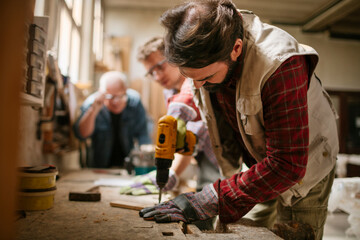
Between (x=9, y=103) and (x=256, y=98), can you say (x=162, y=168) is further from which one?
(x=9, y=103)

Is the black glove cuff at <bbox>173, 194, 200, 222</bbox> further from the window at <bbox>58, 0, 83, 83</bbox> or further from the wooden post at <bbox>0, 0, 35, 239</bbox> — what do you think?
the window at <bbox>58, 0, 83, 83</bbox>

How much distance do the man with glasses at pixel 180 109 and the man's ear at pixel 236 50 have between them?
480 millimetres

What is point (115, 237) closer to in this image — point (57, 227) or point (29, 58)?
point (57, 227)

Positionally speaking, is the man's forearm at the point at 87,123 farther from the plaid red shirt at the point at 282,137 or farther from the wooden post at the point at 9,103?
the wooden post at the point at 9,103

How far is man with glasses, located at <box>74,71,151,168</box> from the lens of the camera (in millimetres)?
3020

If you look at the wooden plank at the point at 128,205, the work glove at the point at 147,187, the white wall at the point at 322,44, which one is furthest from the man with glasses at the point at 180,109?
the white wall at the point at 322,44

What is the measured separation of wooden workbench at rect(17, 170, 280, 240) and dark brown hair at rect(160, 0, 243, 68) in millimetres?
617

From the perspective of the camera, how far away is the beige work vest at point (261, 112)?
1.04 m

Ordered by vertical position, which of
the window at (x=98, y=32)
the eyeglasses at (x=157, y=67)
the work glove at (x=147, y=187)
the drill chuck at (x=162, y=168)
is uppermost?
the window at (x=98, y=32)

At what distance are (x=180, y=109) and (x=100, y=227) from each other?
0.76 meters

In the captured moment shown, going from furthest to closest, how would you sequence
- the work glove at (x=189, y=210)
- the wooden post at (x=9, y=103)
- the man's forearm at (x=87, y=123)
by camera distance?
1. the man's forearm at (x=87, y=123)
2. the work glove at (x=189, y=210)
3. the wooden post at (x=9, y=103)

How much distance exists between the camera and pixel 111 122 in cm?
343

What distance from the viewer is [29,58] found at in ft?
4.50

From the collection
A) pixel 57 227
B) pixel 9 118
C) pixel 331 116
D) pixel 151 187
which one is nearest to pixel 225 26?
pixel 331 116
